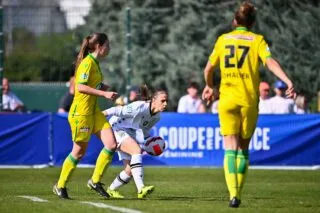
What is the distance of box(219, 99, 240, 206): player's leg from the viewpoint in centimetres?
1255

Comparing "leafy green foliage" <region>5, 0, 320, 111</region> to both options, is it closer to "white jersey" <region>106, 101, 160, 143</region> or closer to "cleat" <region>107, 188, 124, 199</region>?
"white jersey" <region>106, 101, 160, 143</region>

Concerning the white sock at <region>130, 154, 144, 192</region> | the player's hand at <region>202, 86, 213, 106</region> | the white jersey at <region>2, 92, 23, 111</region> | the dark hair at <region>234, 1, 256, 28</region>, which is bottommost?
the white jersey at <region>2, 92, 23, 111</region>

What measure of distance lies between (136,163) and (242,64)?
2.59 metres

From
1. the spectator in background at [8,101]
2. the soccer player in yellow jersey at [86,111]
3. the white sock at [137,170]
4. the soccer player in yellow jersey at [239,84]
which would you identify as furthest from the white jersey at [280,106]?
the soccer player in yellow jersey at [239,84]

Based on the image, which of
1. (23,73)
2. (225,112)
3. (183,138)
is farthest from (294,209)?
(23,73)

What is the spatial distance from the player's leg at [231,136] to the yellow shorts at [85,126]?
6.88 feet

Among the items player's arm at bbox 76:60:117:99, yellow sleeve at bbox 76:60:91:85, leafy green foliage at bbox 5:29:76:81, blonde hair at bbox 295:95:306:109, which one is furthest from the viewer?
leafy green foliage at bbox 5:29:76:81

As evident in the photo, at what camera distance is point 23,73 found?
44.5 metres

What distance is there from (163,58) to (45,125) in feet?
58.9

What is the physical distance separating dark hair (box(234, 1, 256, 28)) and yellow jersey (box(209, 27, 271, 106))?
8 centimetres

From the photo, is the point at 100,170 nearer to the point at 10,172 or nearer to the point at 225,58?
the point at 225,58

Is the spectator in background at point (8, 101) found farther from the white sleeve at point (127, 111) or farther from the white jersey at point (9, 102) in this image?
the white sleeve at point (127, 111)

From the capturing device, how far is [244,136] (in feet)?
41.6

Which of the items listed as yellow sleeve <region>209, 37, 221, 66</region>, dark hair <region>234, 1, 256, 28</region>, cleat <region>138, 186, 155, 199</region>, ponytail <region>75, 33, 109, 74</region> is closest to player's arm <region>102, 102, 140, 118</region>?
ponytail <region>75, 33, 109, 74</region>
